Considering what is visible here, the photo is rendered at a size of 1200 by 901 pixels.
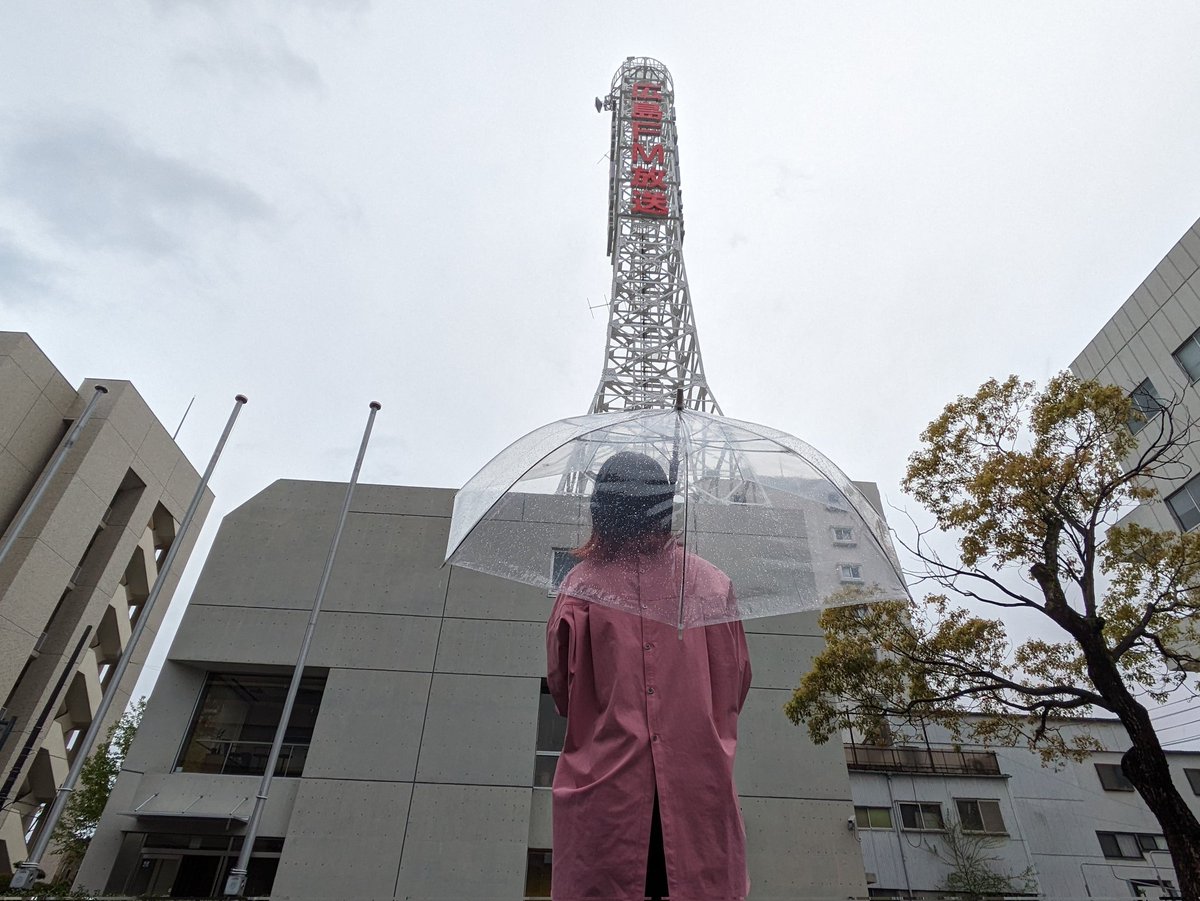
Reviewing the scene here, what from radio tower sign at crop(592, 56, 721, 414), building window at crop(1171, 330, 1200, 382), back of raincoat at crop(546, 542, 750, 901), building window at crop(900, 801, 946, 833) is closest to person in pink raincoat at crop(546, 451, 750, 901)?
back of raincoat at crop(546, 542, 750, 901)

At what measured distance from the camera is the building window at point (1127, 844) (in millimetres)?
18594

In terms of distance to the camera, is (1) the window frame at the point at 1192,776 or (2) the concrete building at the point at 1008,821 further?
(1) the window frame at the point at 1192,776

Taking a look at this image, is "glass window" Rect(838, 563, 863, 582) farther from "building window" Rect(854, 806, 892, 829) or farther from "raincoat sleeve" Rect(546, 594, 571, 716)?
"building window" Rect(854, 806, 892, 829)

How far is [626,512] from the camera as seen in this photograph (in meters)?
2.10

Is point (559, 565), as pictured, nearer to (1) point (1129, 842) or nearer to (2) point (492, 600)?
(2) point (492, 600)

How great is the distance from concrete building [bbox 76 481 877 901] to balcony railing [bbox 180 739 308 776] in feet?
0.09

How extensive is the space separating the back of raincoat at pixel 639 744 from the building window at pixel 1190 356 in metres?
18.1

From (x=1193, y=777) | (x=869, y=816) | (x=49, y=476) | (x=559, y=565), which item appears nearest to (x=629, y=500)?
(x=559, y=565)

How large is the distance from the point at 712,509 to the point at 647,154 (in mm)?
17148

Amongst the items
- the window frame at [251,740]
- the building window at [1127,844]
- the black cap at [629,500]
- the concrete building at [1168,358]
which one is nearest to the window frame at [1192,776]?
the building window at [1127,844]

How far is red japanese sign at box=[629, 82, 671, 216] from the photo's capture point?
16531 millimetres

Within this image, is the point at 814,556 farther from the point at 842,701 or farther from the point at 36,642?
the point at 36,642

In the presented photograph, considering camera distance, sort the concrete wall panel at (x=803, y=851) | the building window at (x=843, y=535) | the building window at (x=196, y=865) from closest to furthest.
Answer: the building window at (x=843, y=535) → the concrete wall panel at (x=803, y=851) → the building window at (x=196, y=865)

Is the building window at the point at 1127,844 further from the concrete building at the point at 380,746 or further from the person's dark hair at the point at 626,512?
the person's dark hair at the point at 626,512
